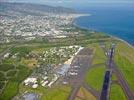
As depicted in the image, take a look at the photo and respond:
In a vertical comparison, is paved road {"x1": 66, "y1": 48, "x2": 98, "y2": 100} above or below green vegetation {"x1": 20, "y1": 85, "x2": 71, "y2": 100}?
above

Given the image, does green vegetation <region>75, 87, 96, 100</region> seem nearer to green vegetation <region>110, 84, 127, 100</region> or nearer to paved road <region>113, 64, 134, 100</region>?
green vegetation <region>110, 84, 127, 100</region>

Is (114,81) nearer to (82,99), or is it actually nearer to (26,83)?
(82,99)

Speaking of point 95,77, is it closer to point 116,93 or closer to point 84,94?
point 84,94

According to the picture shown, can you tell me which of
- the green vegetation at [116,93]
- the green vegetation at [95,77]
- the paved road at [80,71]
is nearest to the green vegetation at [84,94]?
the paved road at [80,71]

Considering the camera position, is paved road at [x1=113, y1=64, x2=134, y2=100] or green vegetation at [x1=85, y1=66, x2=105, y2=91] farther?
green vegetation at [x1=85, y1=66, x2=105, y2=91]

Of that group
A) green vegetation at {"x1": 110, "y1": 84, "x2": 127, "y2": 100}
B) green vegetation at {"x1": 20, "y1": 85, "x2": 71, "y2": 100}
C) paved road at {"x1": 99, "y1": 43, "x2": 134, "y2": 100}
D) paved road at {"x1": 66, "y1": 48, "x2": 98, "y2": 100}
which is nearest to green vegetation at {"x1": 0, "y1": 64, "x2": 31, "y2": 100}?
green vegetation at {"x1": 20, "y1": 85, "x2": 71, "y2": 100}

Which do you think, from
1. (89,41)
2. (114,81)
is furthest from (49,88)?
(89,41)
